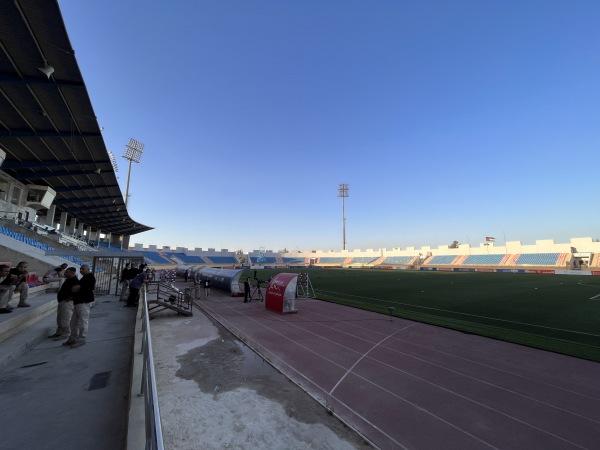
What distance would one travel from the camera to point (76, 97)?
47.9 ft

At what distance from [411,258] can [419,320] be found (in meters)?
92.0

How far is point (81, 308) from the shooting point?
289 inches

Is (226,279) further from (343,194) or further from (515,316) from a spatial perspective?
(343,194)

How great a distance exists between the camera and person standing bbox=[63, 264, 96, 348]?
23.7 ft

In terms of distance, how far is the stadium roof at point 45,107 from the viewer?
34.0 feet

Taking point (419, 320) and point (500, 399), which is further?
point (419, 320)

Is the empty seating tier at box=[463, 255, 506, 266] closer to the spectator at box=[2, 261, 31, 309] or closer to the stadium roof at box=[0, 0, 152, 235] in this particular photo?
the stadium roof at box=[0, 0, 152, 235]

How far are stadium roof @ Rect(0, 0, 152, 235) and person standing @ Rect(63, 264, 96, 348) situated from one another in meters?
9.95

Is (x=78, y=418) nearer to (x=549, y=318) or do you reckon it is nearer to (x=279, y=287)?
(x=279, y=287)

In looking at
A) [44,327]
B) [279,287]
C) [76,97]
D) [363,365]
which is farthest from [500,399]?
[76,97]

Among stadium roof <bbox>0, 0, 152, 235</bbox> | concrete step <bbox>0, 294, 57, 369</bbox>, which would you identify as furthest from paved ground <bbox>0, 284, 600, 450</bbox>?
stadium roof <bbox>0, 0, 152, 235</bbox>

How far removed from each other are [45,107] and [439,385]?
22493 mm

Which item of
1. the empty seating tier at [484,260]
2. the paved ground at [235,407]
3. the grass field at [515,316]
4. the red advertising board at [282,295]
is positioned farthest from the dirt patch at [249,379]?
the empty seating tier at [484,260]

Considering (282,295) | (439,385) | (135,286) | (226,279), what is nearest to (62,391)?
(439,385)
